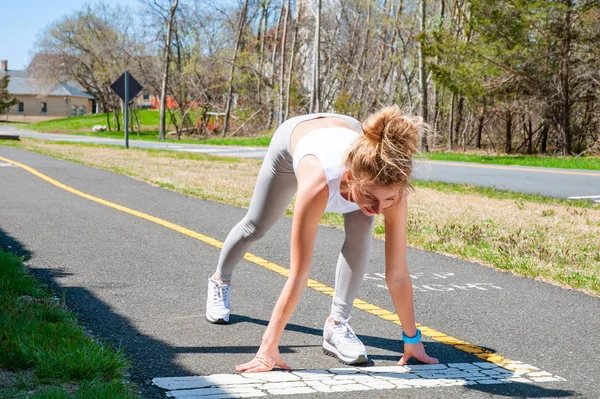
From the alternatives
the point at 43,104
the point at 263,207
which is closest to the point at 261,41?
the point at 263,207

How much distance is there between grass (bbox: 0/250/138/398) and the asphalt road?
15 cm

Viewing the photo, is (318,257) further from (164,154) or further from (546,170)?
(164,154)

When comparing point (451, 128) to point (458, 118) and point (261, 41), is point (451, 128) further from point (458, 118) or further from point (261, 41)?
point (261, 41)

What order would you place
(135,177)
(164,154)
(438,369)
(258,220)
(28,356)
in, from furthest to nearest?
(164,154) < (135,177) < (258,220) < (438,369) < (28,356)

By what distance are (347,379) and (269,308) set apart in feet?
4.80

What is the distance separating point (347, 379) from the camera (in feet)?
11.7

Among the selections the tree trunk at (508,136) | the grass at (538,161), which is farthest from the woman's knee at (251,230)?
the tree trunk at (508,136)

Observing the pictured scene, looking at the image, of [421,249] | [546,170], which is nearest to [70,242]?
[421,249]

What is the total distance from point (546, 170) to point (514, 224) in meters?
10.4

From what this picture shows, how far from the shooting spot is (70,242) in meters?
7.31

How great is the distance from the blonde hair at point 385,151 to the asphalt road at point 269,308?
0.99 meters

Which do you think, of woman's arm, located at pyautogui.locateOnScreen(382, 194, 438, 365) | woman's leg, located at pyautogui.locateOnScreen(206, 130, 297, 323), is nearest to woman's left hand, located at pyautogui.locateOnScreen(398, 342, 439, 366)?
woman's arm, located at pyautogui.locateOnScreen(382, 194, 438, 365)

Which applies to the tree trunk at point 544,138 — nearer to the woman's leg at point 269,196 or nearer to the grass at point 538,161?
the grass at point 538,161

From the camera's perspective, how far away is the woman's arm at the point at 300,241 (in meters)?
3.19
